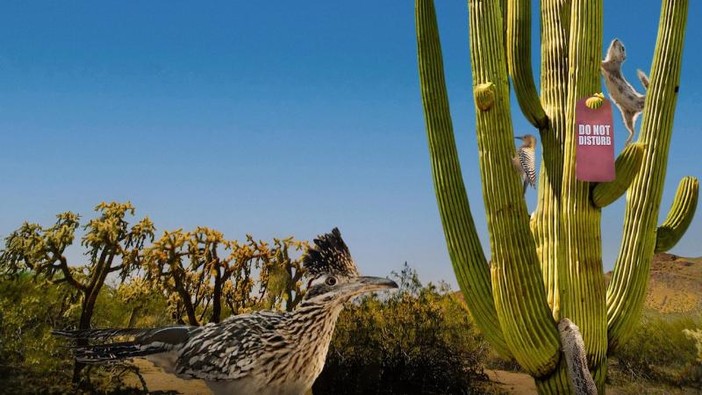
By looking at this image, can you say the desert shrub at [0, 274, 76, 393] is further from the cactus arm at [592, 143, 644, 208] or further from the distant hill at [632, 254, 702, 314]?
the distant hill at [632, 254, 702, 314]

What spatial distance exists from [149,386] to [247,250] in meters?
1.86

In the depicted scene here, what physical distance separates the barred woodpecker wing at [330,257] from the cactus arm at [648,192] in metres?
3.35

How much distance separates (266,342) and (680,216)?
4.46 meters

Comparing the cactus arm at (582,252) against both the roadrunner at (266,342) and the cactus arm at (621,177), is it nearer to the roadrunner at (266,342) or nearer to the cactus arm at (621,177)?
the cactus arm at (621,177)

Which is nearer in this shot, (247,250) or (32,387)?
(32,387)

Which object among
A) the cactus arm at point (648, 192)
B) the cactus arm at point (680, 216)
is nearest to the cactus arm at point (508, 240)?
the cactus arm at point (648, 192)

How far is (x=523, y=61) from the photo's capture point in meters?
5.79

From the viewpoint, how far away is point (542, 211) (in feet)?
18.6

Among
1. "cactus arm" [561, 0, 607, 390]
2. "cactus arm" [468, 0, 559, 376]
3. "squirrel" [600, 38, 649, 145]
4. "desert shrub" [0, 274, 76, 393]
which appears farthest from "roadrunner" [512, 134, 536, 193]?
"desert shrub" [0, 274, 76, 393]

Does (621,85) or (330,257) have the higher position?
(621,85)

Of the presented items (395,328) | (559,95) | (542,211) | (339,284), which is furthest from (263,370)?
(395,328)

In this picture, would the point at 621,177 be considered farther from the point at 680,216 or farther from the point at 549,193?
the point at 680,216

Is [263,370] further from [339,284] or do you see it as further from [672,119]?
[672,119]

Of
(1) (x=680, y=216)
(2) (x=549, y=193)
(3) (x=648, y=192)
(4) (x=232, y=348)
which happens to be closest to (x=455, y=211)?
(2) (x=549, y=193)
